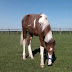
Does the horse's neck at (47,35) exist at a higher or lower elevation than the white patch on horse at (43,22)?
lower

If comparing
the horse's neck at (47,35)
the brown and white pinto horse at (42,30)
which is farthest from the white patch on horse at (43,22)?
the horse's neck at (47,35)

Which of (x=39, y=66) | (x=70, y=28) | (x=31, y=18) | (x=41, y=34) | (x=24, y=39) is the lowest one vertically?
(x=70, y=28)

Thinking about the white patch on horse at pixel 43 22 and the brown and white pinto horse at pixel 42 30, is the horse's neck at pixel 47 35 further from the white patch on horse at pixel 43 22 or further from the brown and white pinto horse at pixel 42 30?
the white patch on horse at pixel 43 22

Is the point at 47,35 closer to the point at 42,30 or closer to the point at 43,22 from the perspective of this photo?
the point at 42,30

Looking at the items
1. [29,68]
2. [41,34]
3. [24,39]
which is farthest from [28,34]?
[29,68]

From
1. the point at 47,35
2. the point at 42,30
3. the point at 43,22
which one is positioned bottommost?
the point at 47,35

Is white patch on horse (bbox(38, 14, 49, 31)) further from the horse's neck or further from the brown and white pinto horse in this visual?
the horse's neck

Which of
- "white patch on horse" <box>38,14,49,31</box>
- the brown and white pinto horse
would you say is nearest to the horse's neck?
the brown and white pinto horse

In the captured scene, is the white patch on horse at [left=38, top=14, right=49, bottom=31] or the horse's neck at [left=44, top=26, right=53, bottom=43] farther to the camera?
the white patch on horse at [left=38, top=14, right=49, bottom=31]

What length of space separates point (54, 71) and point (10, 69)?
1867 mm

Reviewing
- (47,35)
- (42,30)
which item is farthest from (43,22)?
(47,35)

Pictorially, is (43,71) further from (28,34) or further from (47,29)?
(28,34)

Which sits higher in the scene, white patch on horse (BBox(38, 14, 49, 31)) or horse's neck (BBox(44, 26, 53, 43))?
white patch on horse (BBox(38, 14, 49, 31))

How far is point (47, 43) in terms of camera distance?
23.1ft
